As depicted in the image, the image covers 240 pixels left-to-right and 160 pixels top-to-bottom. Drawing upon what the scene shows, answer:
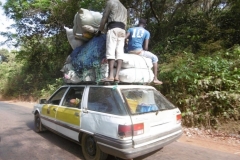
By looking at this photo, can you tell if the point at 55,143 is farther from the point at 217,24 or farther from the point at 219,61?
the point at 217,24

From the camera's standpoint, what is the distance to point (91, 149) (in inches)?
138

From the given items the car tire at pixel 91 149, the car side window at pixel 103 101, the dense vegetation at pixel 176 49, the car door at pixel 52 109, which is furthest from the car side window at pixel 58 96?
the dense vegetation at pixel 176 49

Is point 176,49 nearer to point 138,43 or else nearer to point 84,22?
point 138,43

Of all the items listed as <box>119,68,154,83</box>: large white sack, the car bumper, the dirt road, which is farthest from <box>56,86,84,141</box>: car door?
<box>119,68,154,83</box>: large white sack

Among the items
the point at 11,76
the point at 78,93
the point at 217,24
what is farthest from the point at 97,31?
the point at 11,76

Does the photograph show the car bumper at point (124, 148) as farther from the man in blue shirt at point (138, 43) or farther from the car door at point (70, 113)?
the man in blue shirt at point (138, 43)

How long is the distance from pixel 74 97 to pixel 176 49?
5775 millimetres

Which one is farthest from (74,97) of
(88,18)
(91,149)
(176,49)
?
(176,49)

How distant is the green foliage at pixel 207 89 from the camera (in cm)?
521

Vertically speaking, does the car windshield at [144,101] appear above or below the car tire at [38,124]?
above

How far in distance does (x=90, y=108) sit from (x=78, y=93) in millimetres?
713

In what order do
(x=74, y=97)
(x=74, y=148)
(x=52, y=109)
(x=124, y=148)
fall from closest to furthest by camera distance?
(x=124, y=148), (x=74, y=97), (x=74, y=148), (x=52, y=109)

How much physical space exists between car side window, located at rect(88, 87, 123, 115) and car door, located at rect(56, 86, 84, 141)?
0.34 metres

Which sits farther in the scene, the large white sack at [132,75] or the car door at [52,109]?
the car door at [52,109]
